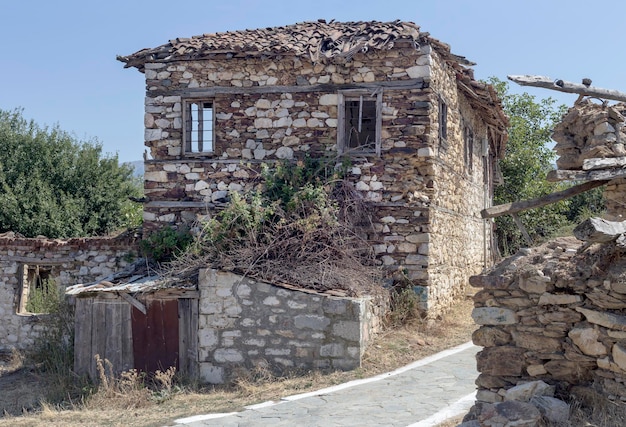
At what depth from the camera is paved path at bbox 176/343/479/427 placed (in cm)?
765

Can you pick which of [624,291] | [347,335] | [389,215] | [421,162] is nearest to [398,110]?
[421,162]

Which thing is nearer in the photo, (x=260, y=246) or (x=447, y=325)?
(x=260, y=246)

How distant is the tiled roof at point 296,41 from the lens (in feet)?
41.2

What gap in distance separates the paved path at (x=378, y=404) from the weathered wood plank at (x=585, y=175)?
2.90 m

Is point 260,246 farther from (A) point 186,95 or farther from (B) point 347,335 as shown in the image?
(A) point 186,95

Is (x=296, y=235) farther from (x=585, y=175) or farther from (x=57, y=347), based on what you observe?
(x=585, y=175)

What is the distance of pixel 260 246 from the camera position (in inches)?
433

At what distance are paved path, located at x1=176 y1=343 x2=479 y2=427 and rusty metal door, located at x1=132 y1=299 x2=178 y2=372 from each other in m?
2.57

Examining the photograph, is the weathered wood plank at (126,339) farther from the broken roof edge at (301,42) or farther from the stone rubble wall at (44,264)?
the broken roof edge at (301,42)

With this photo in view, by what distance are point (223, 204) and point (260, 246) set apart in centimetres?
227

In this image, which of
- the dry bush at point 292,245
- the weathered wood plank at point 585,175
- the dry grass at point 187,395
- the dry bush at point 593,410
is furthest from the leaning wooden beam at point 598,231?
the dry bush at point 292,245

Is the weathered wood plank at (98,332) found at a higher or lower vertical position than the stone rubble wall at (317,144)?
lower

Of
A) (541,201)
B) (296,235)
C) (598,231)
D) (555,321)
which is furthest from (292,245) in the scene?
(598,231)

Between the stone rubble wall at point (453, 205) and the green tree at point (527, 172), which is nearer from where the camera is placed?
the stone rubble wall at point (453, 205)
